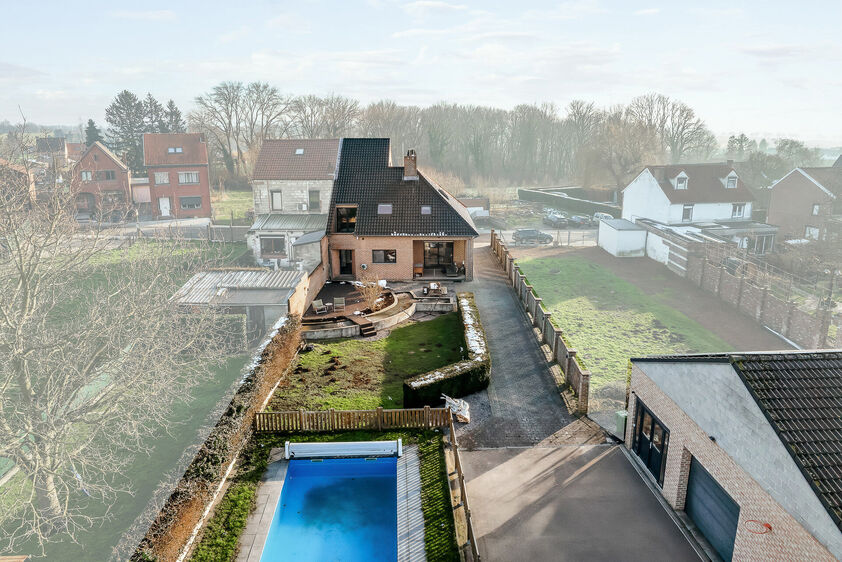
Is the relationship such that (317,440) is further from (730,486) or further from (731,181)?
(731,181)

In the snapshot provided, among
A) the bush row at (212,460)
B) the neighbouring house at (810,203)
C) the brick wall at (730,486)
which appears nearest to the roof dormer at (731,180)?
the neighbouring house at (810,203)

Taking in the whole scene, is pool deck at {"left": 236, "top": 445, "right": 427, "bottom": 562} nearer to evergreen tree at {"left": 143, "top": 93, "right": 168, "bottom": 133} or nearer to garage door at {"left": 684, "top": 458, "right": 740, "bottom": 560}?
garage door at {"left": 684, "top": 458, "right": 740, "bottom": 560}

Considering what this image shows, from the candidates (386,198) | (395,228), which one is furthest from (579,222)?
(395,228)

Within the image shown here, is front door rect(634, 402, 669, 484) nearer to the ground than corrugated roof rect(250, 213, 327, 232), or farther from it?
nearer to the ground

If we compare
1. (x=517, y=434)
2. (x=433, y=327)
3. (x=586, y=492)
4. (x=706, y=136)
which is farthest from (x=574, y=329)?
(x=706, y=136)

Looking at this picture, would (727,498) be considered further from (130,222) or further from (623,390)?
(130,222)

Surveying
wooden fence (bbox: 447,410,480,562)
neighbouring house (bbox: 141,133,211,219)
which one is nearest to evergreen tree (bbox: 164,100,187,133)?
neighbouring house (bbox: 141,133,211,219)

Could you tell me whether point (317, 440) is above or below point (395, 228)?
below
